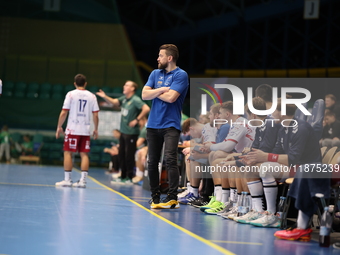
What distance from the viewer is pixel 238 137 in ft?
16.7

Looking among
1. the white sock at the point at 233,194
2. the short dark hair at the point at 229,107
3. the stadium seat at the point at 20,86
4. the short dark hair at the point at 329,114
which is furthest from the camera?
the stadium seat at the point at 20,86

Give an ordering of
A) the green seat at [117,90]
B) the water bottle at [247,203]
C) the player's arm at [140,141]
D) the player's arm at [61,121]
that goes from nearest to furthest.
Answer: the water bottle at [247,203]
the player's arm at [61,121]
the player's arm at [140,141]
the green seat at [117,90]

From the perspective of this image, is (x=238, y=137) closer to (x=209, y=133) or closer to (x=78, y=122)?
(x=209, y=133)

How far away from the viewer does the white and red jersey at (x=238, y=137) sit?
5074 mm

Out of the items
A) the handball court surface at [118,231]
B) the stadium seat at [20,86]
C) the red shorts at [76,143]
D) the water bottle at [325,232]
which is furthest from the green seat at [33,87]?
the water bottle at [325,232]

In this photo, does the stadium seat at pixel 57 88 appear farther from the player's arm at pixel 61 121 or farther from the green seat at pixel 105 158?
the player's arm at pixel 61 121

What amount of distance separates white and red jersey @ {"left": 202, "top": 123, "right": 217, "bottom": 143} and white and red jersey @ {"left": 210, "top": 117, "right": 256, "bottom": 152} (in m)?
0.66

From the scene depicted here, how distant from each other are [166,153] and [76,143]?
248 centimetres

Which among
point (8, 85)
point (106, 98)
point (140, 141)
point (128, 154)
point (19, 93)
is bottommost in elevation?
point (128, 154)

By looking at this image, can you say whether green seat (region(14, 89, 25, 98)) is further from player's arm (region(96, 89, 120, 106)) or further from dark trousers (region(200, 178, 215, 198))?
dark trousers (region(200, 178, 215, 198))

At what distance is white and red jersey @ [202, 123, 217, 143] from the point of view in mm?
5922

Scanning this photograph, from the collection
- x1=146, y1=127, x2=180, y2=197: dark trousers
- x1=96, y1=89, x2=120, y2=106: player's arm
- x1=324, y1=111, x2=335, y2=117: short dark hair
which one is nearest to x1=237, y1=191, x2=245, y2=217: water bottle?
x1=146, y1=127, x2=180, y2=197: dark trousers

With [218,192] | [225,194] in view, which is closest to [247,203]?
[225,194]

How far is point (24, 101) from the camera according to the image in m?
14.1
